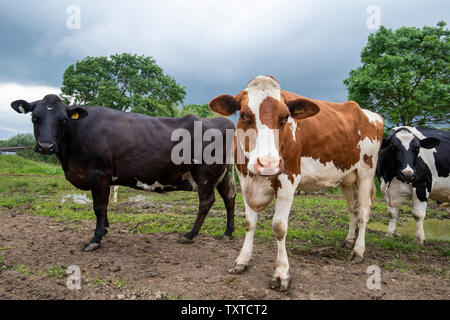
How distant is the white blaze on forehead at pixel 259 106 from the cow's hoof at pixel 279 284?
1477 millimetres

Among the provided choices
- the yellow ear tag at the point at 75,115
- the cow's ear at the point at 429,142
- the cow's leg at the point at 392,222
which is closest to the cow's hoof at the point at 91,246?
the yellow ear tag at the point at 75,115

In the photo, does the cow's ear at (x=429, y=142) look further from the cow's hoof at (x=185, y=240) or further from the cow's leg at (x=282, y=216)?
the cow's hoof at (x=185, y=240)

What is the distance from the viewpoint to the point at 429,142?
6.28 metres

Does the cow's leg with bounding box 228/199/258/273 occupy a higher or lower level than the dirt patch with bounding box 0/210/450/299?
higher

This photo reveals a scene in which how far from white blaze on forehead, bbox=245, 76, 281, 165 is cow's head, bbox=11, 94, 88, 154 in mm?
2991

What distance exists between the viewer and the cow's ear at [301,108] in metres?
3.55

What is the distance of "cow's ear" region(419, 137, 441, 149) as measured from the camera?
6235 mm

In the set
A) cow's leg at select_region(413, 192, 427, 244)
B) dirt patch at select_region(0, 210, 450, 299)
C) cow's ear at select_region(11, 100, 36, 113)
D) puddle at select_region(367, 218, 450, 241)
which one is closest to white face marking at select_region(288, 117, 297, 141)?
dirt patch at select_region(0, 210, 450, 299)

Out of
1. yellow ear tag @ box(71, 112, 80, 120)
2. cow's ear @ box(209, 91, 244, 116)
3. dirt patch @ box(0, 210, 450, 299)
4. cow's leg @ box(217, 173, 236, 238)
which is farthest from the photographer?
cow's leg @ box(217, 173, 236, 238)

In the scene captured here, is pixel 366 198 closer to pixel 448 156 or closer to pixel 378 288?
pixel 378 288

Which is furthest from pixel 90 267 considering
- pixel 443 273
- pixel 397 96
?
pixel 397 96

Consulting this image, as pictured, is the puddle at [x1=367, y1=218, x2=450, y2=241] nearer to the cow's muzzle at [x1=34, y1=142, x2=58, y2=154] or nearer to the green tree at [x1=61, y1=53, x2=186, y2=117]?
the cow's muzzle at [x1=34, y1=142, x2=58, y2=154]

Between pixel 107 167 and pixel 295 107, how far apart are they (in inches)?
121
